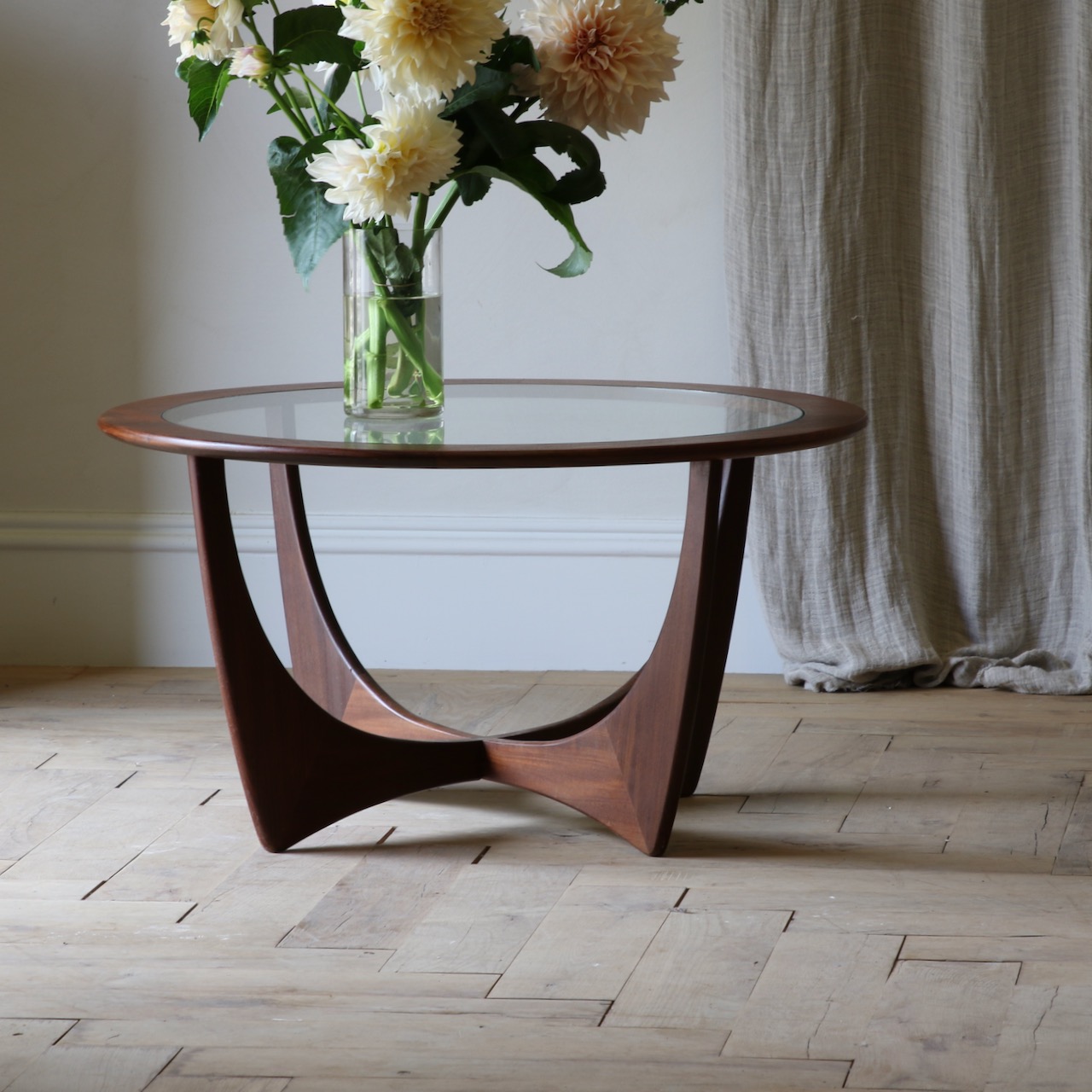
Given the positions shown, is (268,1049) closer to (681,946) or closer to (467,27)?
(681,946)

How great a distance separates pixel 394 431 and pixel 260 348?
104 cm

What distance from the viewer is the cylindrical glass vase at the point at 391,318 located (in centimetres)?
160

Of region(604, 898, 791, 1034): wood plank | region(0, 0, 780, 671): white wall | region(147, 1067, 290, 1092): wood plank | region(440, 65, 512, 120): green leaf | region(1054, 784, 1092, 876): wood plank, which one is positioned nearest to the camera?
region(147, 1067, 290, 1092): wood plank

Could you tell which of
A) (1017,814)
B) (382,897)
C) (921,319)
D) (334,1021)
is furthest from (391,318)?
(921,319)

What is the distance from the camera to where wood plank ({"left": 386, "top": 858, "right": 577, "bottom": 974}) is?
1429mm

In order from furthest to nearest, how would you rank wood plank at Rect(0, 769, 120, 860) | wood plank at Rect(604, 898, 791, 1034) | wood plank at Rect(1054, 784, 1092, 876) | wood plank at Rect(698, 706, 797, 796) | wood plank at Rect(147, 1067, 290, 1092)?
wood plank at Rect(698, 706, 797, 796) → wood plank at Rect(0, 769, 120, 860) → wood plank at Rect(1054, 784, 1092, 876) → wood plank at Rect(604, 898, 791, 1034) → wood plank at Rect(147, 1067, 290, 1092)

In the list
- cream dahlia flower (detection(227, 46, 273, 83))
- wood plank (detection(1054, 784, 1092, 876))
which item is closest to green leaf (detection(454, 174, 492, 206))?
cream dahlia flower (detection(227, 46, 273, 83))

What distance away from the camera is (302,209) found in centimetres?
157

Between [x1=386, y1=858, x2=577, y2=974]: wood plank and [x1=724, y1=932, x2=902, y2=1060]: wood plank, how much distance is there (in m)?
0.24

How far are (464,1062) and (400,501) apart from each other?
1382mm

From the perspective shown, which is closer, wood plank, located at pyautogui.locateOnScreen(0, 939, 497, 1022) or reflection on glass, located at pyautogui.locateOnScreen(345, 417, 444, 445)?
wood plank, located at pyautogui.locateOnScreen(0, 939, 497, 1022)

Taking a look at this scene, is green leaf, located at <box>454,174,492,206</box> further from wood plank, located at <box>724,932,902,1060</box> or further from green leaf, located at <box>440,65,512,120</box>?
wood plank, located at <box>724,932,902,1060</box>

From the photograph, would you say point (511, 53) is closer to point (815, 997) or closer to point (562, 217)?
point (562, 217)

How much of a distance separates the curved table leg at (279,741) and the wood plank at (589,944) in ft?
0.93
